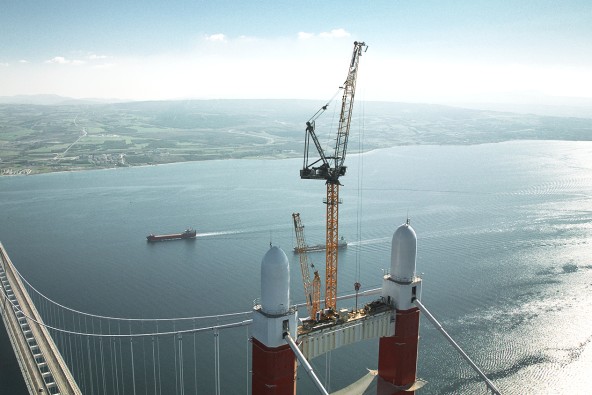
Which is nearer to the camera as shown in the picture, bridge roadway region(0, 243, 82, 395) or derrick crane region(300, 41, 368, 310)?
derrick crane region(300, 41, 368, 310)

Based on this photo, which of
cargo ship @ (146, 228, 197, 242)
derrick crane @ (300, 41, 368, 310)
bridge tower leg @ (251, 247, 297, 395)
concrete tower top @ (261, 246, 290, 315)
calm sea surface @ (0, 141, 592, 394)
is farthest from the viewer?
cargo ship @ (146, 228, 197, 242)

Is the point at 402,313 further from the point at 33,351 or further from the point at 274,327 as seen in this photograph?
the point at 33,351

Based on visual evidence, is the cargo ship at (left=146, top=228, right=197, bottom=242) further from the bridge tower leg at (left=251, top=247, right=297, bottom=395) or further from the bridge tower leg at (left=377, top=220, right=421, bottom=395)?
the bridge tower leg at (left=251, top=247, right=297, bottom=395)

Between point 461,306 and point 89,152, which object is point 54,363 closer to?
point 461,306

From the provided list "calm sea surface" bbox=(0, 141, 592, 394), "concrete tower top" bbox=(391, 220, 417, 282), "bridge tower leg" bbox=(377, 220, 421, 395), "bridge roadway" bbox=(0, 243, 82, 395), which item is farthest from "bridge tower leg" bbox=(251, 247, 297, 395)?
"bridge roadway" bbox=(0, 243, 82, 395)

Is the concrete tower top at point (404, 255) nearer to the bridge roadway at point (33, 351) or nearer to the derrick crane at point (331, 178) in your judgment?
the derrick crane at point (331, 178)

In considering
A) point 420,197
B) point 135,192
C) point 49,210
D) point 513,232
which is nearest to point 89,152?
point 135,192
